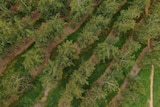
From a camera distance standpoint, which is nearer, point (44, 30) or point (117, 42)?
point (44, 30)

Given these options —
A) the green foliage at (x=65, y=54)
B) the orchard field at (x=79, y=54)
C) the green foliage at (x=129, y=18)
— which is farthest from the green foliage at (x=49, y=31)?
the green foliage at (x=129, y=18)

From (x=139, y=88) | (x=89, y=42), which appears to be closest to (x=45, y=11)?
(x=89, y=42)

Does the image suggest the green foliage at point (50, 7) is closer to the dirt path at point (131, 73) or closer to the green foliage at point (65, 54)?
the green foliage at point (65, 54)

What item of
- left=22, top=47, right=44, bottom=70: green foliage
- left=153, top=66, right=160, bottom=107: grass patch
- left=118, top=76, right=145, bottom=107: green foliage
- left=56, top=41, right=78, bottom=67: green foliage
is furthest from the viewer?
left=153, top=66, right=160, bottom=107: grass patch

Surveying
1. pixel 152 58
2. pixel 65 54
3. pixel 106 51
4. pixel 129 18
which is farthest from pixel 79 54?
pixel 152 58

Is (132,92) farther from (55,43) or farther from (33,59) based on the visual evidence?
(33,59)

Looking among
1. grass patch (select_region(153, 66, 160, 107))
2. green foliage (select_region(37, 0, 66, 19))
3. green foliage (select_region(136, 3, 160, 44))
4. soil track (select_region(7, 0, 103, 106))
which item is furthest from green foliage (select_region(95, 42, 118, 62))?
green foliage (select_region(37, 0, 66, 19))

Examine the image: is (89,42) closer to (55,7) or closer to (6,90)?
(55,7)

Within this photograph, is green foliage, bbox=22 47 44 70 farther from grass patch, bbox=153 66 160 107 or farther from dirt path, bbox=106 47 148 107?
grass patch, bbox=153 66 160 107
